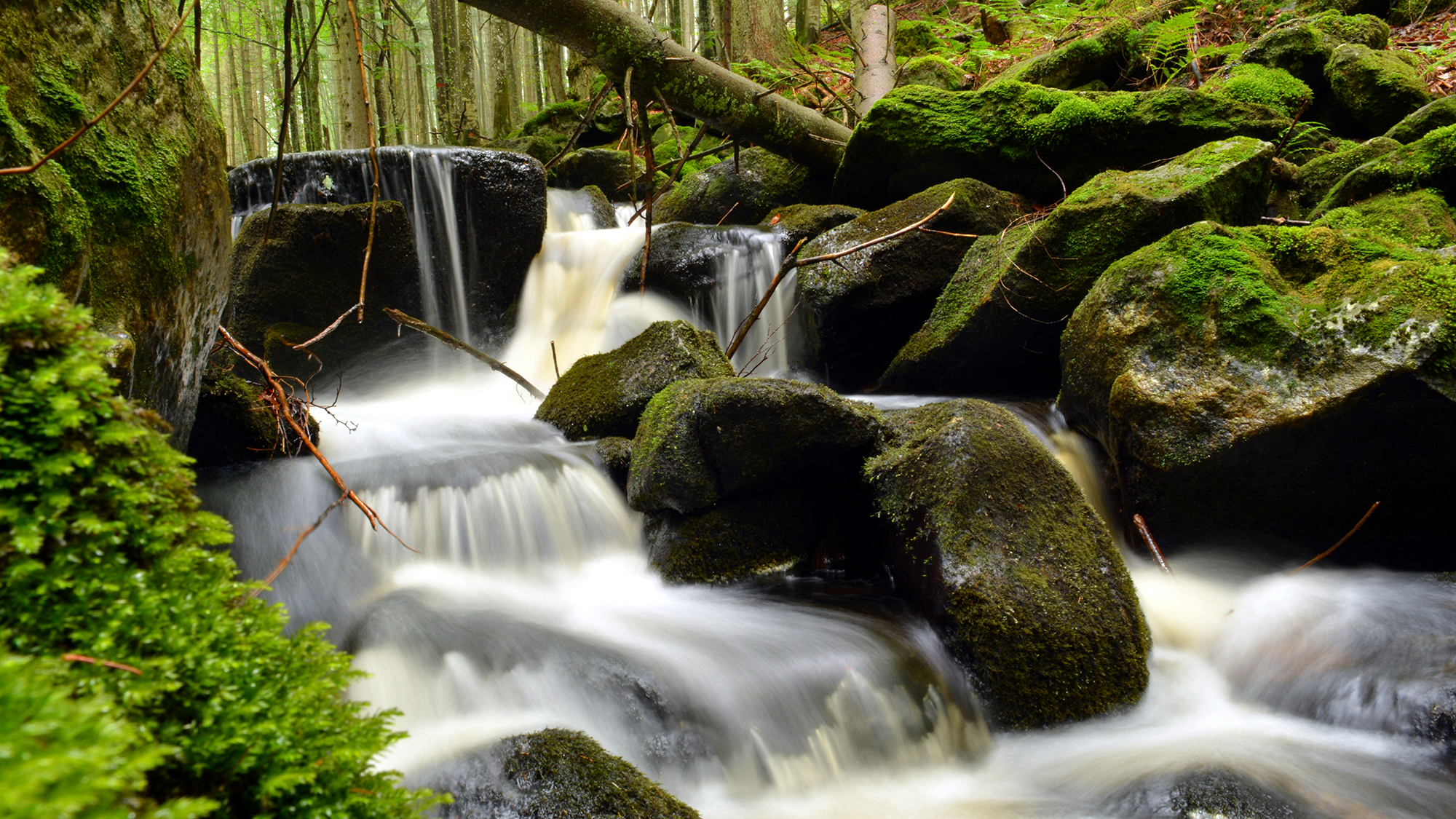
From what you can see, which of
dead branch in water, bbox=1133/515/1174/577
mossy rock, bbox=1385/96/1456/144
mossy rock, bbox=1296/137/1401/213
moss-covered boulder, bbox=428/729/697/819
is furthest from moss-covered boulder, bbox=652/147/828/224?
moss-covered boulder, bbox=428/729/697/819

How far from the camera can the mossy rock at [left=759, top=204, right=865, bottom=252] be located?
7.49 m

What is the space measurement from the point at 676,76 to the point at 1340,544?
5461mm

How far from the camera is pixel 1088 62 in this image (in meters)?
9.42

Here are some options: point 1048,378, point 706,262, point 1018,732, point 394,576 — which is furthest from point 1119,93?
point 394,576

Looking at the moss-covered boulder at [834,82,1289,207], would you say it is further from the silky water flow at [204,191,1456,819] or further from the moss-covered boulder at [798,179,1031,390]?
the silky water flow at [204,191,1456,819]

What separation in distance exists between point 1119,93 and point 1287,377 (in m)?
4.42

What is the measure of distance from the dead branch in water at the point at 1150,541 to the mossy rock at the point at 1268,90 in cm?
509

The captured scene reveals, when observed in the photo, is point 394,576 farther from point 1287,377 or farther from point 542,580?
point 1287,377

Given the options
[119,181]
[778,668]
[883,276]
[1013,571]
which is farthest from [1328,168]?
[119,181]

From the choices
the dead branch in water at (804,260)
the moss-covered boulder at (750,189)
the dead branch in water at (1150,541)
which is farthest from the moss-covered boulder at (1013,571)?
the moss-covered boulder at (750,189)

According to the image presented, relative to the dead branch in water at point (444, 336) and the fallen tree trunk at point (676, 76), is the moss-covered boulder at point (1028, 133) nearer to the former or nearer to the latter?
the fallen tree trunk at point (676, 76)

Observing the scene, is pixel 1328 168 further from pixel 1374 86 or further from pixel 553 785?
pixel 553 785

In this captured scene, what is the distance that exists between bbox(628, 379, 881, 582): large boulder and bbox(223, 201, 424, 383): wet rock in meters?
4.09

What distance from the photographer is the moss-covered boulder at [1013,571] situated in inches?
121
